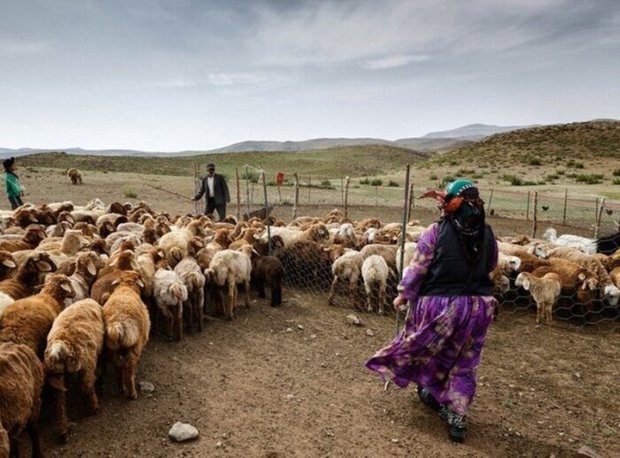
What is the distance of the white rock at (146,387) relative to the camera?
494 centimetres

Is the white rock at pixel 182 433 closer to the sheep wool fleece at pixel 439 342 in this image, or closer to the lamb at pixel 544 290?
the sheep wool fleece at pixel 439 342

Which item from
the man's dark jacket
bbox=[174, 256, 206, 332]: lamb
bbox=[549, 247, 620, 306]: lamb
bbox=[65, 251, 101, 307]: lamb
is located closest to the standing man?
the man's dark jacket

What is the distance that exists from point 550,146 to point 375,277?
4414 cm

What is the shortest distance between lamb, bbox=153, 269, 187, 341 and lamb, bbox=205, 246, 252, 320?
820 millimetres

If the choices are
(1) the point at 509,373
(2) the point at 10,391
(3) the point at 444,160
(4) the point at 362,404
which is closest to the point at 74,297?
(2) the point at 10,391

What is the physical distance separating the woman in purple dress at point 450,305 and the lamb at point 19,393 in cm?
297

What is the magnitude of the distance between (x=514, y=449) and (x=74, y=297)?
5.12 meters

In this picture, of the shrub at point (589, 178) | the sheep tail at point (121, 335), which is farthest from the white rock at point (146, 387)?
the shrub at point (589, 178)

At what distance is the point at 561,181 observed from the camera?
30078 millimetres

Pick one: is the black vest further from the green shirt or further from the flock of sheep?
the green shirt

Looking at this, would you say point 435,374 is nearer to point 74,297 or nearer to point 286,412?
point 286,412

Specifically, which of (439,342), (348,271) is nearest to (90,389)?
(439,342)

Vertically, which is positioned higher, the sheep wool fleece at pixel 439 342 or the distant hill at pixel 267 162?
the distant hill at pixel 267 162

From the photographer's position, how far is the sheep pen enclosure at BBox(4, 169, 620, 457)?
4.24m
